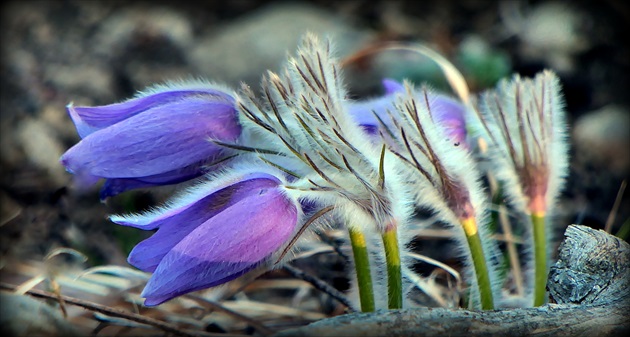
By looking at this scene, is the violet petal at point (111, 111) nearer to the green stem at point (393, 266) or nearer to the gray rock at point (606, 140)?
the green stem at point (393, 266)

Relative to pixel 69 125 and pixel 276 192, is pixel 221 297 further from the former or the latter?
pixel 69 125

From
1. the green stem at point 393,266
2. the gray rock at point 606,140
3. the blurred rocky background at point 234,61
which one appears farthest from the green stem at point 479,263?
the gray rock at point 606,140

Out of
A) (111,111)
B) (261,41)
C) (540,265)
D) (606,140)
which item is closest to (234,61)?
(261,41)

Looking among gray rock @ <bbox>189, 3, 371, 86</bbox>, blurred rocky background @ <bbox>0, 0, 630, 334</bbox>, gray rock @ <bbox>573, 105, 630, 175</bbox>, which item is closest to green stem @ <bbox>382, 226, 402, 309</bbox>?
blurred rocky background @ <bbox>0, 0, 630, 334</bbox>

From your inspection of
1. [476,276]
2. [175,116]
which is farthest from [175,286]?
[476,276]

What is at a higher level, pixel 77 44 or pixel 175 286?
pixel 77 44

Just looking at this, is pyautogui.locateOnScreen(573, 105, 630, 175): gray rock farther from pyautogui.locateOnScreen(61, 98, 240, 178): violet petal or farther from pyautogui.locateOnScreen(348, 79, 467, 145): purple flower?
pyautogui.locateOnScreen(61, 98, 240, 178): violet petal
